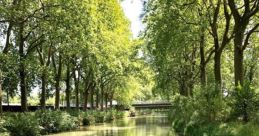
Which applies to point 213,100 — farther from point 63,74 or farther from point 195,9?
point 63,74

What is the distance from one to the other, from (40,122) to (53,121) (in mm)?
2310

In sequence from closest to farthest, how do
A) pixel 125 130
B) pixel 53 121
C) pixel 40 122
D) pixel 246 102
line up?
pixel 246 102 → pixel 40 122 → pixel 53 121 → pixel 125 130

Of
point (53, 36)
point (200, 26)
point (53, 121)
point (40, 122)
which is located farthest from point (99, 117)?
point (200, 26)

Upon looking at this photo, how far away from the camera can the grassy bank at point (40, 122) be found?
2775 centimetres

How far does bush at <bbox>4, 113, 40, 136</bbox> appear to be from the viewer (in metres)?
27.6

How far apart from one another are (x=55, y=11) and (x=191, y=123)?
11.2 meters

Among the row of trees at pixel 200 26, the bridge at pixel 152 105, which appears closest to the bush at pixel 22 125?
the row of trees at pixel 200 26

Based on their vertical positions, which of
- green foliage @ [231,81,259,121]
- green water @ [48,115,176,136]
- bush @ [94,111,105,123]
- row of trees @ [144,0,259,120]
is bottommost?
green water @ [48,115,176,136]

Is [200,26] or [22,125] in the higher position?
[200,26]

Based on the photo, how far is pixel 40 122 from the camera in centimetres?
3328

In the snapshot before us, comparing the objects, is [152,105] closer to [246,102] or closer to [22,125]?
[22,125]

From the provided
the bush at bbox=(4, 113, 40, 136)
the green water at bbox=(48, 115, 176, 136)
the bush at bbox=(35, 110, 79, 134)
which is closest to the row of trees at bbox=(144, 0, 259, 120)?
the green water at bbox=(48, 115, 176, 136)

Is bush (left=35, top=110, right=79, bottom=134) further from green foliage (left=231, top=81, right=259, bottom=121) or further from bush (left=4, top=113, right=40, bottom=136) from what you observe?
green foliage (left=231, top=81, right=259, bottom=121)

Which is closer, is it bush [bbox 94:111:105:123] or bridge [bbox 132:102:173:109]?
bush [bbox 94:111:105:123]
